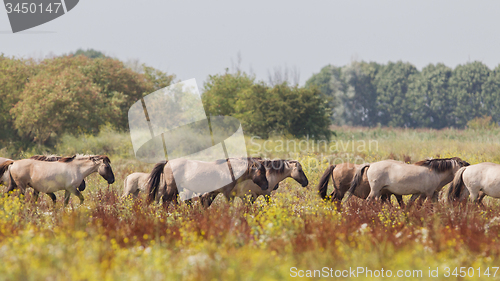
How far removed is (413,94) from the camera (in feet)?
217

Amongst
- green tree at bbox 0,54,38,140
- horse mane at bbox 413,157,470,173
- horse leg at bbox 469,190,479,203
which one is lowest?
horse leg at bbox 469,190,479,203

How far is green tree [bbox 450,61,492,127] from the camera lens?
61.4 m

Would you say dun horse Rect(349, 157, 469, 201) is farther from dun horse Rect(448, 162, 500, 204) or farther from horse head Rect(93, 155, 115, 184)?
horse head Rect(93, 155, 115, 184)

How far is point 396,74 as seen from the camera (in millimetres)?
71000

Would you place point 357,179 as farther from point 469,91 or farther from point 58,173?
point 469,91

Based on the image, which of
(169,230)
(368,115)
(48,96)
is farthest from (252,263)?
(368,115)

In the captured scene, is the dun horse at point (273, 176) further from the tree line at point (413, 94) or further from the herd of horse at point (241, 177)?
the tree line at point (413, 94)

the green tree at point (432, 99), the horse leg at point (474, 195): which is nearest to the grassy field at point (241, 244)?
the horse leg at point (474, 195)

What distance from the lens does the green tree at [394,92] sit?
66312 millimetres

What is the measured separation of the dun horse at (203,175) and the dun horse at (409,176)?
235 centimetres

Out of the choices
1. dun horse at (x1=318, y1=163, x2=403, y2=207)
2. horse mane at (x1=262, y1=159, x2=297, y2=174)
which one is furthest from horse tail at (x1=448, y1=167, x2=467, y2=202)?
horse mane at (x1=262, y1=159, x2=297, y2=174)

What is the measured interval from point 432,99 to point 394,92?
6338 mm

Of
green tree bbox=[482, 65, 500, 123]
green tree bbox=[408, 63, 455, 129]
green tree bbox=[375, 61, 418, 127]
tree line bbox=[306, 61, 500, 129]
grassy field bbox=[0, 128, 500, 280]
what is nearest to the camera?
grassy field bbox=[0, 128, 500, 280]

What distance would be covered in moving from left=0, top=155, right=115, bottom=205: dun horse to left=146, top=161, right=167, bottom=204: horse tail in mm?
867
